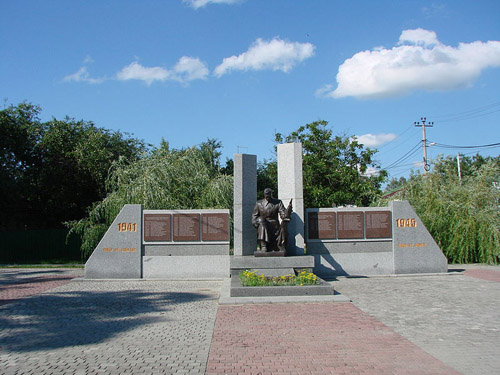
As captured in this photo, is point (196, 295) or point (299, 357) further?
point (196, 295)

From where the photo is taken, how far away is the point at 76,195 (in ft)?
74.4

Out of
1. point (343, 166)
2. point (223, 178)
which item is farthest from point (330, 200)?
point (223, 178)

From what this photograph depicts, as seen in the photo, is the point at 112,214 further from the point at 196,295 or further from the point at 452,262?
the point at 452,262

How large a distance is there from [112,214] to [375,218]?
1048 centimetres

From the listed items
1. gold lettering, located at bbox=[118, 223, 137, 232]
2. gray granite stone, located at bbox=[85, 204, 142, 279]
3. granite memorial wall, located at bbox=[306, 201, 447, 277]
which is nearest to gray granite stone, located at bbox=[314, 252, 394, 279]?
granite memorial wall, located at bbox=[306, 201, 447, 277]

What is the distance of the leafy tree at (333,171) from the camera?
20.3 m

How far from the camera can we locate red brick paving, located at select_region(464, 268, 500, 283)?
12361 mm

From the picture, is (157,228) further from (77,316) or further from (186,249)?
(77,316)

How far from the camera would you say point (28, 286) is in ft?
39.3

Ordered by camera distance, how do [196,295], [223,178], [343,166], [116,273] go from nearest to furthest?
[196,295], [116,273], [223,178], [343,166]

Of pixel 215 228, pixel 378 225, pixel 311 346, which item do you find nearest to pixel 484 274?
pixel 378 225

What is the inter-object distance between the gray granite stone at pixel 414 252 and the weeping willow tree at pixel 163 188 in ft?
22.2

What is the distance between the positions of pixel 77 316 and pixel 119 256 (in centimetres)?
510

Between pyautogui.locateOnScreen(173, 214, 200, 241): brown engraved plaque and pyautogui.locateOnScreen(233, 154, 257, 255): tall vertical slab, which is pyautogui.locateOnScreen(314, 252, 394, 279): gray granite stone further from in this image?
pyautogui.locateOnScreen(173, 214, 200, 241): brown engraved plaque
